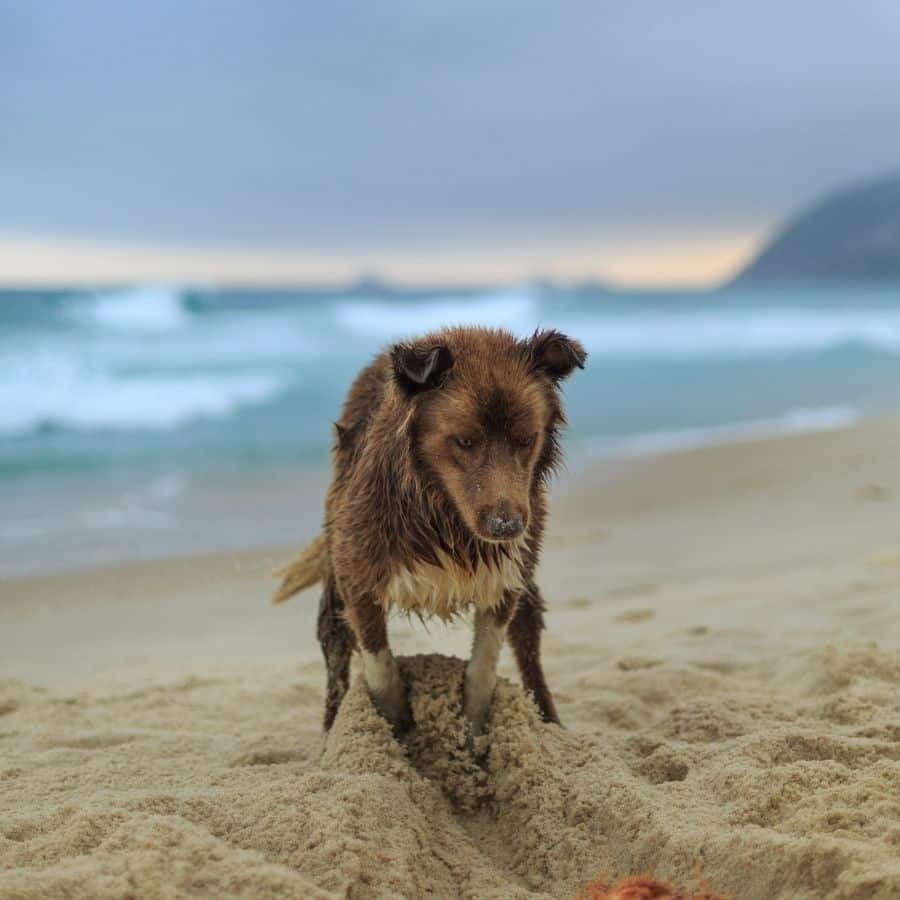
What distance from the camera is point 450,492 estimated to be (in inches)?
138

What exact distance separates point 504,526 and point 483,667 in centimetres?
100

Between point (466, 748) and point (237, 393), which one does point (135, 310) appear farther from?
point (466, 748)

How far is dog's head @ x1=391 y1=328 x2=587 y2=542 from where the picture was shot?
3314mm

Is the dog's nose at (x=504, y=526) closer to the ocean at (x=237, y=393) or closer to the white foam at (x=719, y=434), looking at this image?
the ocean at (x=237, y=393)

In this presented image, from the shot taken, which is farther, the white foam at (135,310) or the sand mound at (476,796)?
the white foam at (135,310)

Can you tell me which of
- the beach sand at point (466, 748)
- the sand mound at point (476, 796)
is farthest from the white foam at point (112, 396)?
the sand mound at point (476, 796)

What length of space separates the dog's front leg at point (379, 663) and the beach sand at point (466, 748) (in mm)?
77

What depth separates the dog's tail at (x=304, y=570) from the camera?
4.79 m

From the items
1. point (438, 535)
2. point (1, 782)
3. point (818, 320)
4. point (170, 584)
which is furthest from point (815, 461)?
point (818, 320)

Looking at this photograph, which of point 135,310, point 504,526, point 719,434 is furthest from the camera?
point 135,310

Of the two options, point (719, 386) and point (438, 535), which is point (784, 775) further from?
point (719, 386)

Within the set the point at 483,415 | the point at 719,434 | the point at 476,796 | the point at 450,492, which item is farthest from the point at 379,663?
the point at 719,434

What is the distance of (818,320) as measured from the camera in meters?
38.0

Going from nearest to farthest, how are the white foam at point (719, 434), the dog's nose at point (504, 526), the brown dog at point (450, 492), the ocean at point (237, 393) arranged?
the dog's nose at point (504, 526) < the brown dog at point (450, 492) < the ocean at point (237, 393) < the white foam at point (719, 434)
